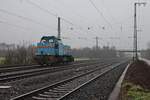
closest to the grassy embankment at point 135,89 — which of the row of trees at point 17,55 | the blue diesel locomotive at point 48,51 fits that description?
the blue diesel locomotive at point 48,51

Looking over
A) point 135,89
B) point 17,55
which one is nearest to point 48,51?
point 17,55

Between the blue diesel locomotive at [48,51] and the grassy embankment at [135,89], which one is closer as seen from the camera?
the grassy embankment at [135,89]

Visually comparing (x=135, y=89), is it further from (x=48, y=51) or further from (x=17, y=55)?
(x=17, y=55)

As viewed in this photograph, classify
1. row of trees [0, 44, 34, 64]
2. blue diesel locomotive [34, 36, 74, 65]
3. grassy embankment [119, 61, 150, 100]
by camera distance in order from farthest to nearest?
row of trees [0, 44, 34, 64] → blue diesel locomotive [34, 36, 74, 65] → grassy embankment [119, 61, 150, 100]

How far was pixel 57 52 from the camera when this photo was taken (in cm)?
3884

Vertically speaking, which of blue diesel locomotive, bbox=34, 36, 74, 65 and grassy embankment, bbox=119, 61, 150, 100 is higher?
blue diesel locomotive, bbox=34, 36, 74, 65

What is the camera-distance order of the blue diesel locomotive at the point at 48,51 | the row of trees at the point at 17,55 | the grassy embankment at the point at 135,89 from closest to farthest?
1. the grassy embankment at the point at 135,89
2. the blue diesel locomotive at the point at 48,51
3. the row of trees at the point at 17,55

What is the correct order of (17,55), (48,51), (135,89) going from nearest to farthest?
1. (135,89)
2. (48,51)
3. (17,55)

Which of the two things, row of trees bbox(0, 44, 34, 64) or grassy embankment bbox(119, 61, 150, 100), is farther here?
row of trees bbox(0, 44, 34, 64)

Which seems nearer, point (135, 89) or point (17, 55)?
point (135, 89)

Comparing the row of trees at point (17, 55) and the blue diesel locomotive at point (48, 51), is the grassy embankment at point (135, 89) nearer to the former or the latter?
the blue diesel locomotive at point (48, 51)

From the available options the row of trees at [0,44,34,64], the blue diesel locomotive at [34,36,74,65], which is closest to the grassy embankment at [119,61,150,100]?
the blue diesel locomotive at [34,36,74,65]

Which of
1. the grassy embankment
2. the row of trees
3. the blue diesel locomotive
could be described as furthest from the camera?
the row of trees

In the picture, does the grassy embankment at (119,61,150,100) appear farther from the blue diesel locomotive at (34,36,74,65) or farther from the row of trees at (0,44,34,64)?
the row of trees at (0,44,34,64)
